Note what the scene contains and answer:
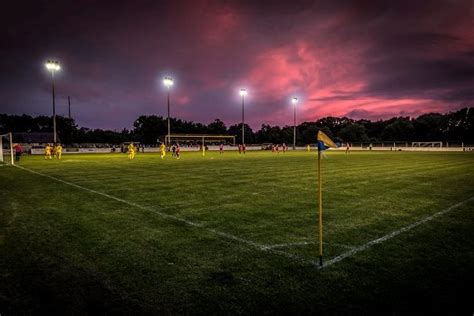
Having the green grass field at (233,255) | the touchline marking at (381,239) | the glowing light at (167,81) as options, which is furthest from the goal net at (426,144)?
the touchline marking at (381,239)

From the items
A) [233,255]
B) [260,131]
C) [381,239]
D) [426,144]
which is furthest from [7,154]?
[260,131]

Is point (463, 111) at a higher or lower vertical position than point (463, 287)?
higher

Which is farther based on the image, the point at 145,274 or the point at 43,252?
the point at 43,252

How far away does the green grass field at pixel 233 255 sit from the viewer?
12.3ft

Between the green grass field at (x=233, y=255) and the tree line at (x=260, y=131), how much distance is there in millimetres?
82860

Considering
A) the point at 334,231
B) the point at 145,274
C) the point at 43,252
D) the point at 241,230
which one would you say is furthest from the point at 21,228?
the point at 334,231

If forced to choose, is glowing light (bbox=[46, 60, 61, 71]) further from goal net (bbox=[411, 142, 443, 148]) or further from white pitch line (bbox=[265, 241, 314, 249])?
goal net (bbox=[411, 142, 443, 148])

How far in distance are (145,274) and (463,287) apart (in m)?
4.37

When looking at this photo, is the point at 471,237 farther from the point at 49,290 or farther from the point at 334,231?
the point at 49,290

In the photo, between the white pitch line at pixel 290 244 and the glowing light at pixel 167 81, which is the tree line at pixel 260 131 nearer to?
the glowing light at pixel 167 81

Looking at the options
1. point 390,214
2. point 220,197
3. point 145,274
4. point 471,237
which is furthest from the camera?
point 220,197

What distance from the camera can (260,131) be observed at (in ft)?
465

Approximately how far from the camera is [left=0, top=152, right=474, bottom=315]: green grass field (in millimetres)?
3746

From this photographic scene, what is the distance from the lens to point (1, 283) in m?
4.20
